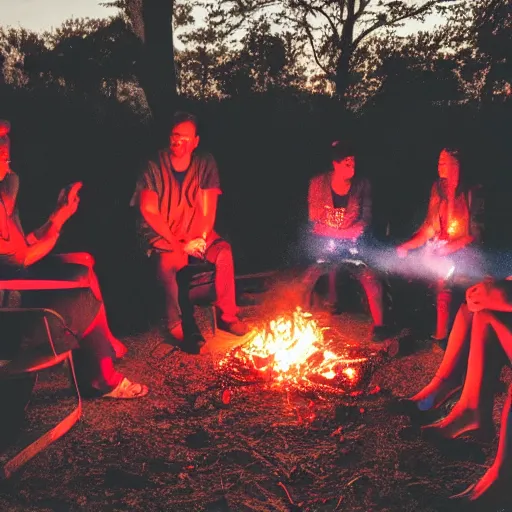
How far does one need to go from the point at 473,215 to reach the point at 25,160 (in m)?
6.78

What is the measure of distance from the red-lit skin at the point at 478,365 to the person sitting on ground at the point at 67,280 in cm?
257

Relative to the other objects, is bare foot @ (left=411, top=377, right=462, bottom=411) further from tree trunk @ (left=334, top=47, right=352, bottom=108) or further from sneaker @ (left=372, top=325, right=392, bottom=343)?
tree trunk @ (left=334, top=47, right=352, bottom=108)

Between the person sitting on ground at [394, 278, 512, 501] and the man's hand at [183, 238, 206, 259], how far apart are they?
9.42 feet

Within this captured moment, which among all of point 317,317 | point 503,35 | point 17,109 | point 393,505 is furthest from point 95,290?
point 503,35

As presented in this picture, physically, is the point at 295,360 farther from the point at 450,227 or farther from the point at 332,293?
the point at 450,227

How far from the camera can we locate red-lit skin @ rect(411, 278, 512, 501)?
2.74 meters

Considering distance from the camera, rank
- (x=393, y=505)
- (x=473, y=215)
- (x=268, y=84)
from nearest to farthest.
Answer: (x=393, y=505) < (x=473, y=215) < (x=268, y=84)

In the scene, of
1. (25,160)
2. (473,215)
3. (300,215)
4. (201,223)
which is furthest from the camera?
(300,215)

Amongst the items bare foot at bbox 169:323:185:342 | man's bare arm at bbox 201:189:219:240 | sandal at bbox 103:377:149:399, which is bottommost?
sandal at bbox 103:377:149:399

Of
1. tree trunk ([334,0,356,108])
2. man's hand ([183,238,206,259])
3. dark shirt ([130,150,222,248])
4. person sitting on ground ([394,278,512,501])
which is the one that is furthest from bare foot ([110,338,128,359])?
tree trunk ([334,0,356,108])

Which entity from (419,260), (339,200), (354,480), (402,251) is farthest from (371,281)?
(354,480)

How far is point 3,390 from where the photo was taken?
3.99 metres

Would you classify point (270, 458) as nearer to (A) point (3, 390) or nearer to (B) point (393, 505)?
(B) point (393, 505)

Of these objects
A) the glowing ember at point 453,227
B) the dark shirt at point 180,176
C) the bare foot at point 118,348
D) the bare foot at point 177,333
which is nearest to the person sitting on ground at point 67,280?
the bare foot at point 118,348
